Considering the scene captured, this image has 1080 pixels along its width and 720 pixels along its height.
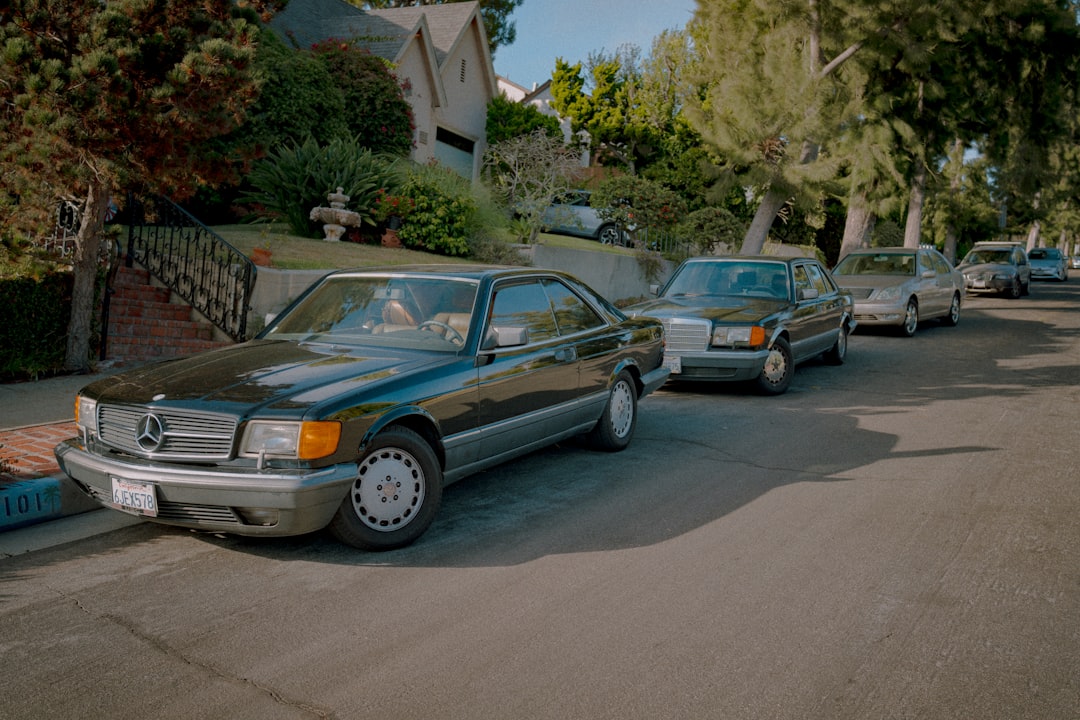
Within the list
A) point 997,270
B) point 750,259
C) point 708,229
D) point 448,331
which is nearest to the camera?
point 448,331

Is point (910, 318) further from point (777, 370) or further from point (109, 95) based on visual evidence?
point (109, 95)

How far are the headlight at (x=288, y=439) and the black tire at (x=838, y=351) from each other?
9.35 m

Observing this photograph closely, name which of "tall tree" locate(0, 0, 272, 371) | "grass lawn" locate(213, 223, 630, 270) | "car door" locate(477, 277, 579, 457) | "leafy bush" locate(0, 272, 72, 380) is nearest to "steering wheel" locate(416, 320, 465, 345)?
"car door" locate(477, 277, 579, 457)

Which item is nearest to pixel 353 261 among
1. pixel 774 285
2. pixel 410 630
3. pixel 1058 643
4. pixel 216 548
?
pixel 774 285

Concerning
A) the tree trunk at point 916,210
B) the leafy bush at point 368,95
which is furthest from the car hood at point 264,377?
the tree trunk at point 916,210

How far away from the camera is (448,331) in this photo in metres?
5.73

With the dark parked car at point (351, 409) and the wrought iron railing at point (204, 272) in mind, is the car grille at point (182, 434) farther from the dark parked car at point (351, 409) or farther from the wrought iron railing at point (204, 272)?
the wrought iron railing at point (204, 272)

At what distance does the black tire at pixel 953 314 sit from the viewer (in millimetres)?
18153

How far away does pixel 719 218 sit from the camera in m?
22.9

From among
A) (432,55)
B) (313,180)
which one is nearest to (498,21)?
(432,55)

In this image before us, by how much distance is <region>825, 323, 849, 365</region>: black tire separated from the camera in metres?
12.4

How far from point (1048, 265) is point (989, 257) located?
52.4 feet

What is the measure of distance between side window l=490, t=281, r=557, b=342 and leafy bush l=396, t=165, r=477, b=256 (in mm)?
9302

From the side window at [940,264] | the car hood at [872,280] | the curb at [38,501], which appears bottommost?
the curb at [38,501]
